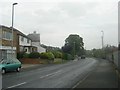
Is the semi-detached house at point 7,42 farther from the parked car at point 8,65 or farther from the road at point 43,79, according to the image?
the road at point 43,79

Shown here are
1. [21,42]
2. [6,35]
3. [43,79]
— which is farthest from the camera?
[21,42]

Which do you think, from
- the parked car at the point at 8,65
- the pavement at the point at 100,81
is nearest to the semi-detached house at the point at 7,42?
the parked car at the point at 8,65

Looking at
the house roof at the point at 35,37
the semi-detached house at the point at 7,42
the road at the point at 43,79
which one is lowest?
the road at the point at 43,79

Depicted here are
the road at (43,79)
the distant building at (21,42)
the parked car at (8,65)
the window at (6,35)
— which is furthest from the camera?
the distant building at (21,42)

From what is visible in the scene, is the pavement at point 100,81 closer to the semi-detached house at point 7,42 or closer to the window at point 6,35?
the semi-detached house at point 7,42

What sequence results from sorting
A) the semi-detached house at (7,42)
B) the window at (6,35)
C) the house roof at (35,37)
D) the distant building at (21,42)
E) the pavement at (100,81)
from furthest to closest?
1. the house roof at (35,37)
2. the distant building at (21,42)
3. the window at (6,35)
4. the semi-detached house at (7,42)
5. the pavement at (100,81)

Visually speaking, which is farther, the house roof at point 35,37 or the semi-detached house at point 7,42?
the house roof at point 35,37

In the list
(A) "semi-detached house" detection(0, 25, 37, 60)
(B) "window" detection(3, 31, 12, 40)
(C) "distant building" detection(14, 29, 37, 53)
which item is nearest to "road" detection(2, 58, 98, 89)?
(A) "semi-detached house" detection(0, 25, 37, 60)

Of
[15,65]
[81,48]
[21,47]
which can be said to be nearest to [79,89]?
[15,65]

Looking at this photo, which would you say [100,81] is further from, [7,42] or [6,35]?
[7,42]

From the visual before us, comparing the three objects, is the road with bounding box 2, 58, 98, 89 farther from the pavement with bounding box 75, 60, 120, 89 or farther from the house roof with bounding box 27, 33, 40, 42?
the house roof with bounding box 27, 33, 40, 42

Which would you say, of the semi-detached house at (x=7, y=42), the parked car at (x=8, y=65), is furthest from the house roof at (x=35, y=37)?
the parked car at (x=8, y=65)

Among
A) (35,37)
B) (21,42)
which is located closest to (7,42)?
(21,42)

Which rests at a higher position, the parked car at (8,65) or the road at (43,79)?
the parked car at (8,65)
